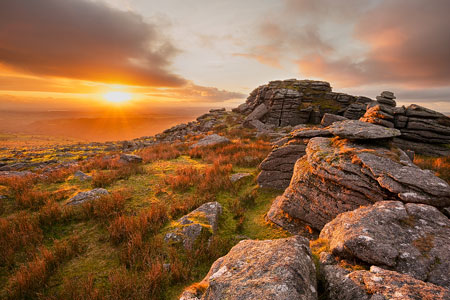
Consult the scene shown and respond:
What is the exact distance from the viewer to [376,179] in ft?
17.9

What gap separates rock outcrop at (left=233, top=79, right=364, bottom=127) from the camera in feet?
118

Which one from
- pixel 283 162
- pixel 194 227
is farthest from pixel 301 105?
pixel 194 227

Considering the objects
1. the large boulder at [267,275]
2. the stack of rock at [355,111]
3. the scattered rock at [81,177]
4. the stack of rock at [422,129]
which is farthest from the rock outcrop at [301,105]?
the large boulder at [267,275]

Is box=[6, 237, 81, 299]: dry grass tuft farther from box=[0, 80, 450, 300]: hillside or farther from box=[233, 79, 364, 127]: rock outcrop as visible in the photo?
box=[233, 79, 364, 127]: rock outcrop

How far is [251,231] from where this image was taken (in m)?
6.91

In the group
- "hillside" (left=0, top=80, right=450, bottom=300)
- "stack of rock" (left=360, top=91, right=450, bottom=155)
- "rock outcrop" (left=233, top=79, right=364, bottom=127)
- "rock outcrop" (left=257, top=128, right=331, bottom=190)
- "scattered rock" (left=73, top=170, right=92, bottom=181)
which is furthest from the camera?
"rock outcrop" (left=233, top=79, right=364, bottom=127)

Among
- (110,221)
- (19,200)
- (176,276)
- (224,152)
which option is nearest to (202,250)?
(176,276)

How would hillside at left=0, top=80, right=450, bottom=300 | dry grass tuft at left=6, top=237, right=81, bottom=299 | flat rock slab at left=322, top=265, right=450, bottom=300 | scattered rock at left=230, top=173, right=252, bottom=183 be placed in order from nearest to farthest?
flat rock slab at left=322, top=265, right=450, bottom=300 < hillside at left=0, top=80, right=450, bottom=300 < dry grass tuft at left=6, top=237, right=81, bottom=299 < scattered rock at left=230, top=173, right=252, bottom=183

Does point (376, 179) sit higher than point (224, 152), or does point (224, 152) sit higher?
point (376, 179)

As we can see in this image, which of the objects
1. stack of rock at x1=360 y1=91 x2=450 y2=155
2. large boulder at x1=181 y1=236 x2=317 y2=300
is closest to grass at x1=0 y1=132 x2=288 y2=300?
large boulder at x1=181 y1=236 x2=317 y2=300

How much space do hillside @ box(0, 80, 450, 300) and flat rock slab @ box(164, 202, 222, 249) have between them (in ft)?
0.13

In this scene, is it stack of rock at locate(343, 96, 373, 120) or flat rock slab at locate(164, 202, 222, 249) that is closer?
flat rock slab at locate(164, 202, 222, 249)

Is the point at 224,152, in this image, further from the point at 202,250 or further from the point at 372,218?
the point at 372,218

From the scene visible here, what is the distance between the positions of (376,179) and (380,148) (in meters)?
2.08
